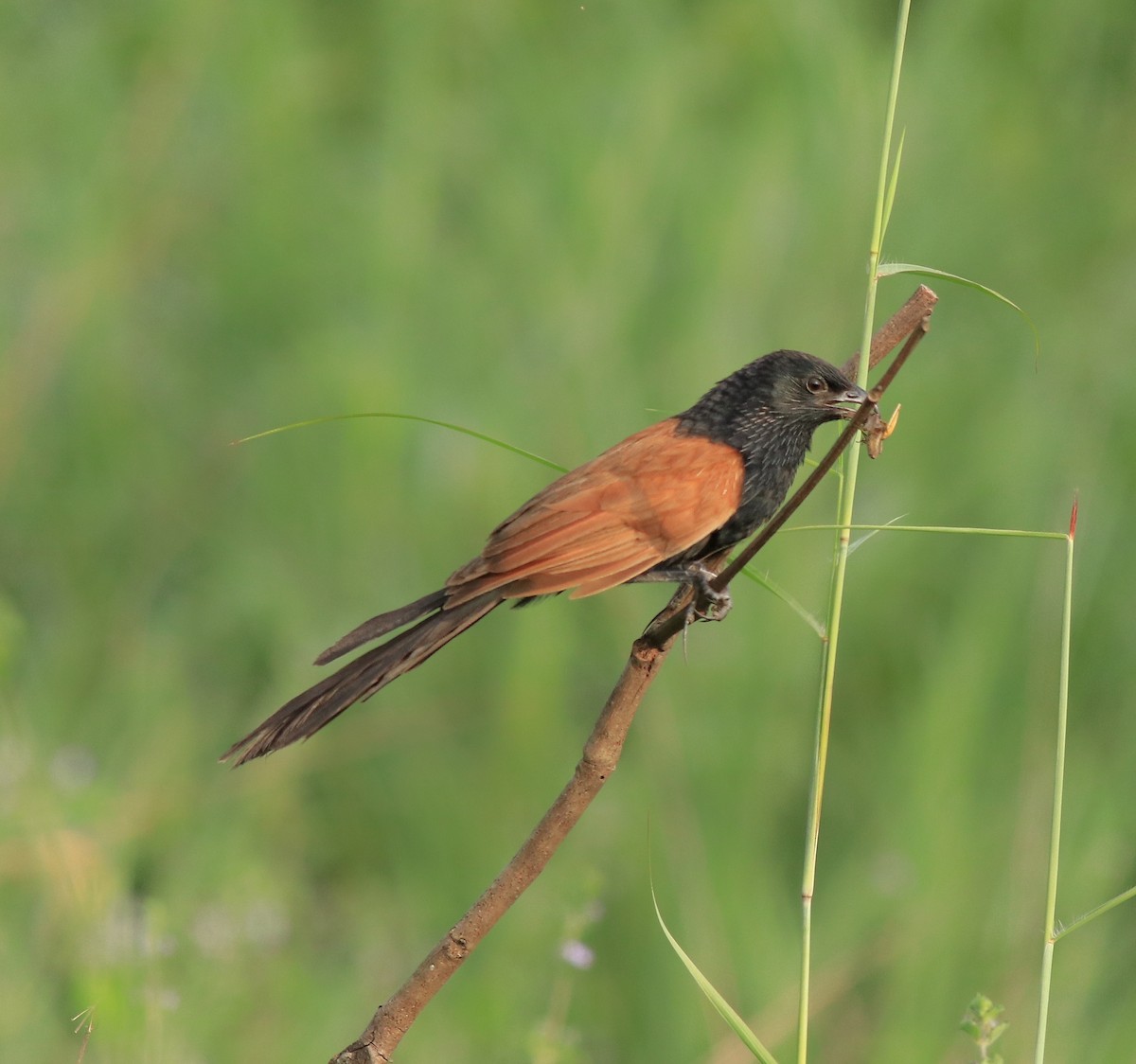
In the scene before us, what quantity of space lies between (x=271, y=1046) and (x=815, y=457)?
1.56 meters

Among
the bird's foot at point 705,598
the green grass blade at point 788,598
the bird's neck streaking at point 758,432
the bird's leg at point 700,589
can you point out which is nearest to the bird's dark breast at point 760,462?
the bird's neck streaking at point 758,432

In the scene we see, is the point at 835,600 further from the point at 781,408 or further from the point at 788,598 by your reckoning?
the point at 781,408

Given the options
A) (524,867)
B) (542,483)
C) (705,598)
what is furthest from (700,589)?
A: (542,483)

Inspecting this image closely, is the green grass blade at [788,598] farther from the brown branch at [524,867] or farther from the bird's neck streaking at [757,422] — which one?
the bird's neck streaking at [757,422]

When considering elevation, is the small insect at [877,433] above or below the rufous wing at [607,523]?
above

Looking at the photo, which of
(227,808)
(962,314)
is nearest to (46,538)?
(227,808)

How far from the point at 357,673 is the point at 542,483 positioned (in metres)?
2.24

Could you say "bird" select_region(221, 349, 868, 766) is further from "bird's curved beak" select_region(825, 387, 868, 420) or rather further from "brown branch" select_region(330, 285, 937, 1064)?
"brown branch" select_region(330, 285, 937, 1064)

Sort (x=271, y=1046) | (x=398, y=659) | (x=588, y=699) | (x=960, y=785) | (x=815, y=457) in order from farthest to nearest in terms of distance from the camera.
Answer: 1. (x=588, y=699)
2. (x=960, y=785)
3. (x=271, y=1046)
4. (x=815, y=457)
5. (x=398, y=659)

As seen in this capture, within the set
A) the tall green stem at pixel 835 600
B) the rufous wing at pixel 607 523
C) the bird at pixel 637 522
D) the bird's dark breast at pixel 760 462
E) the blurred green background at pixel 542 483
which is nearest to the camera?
the tall green stem at pixel 835 600

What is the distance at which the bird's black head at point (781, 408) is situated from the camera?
199cm

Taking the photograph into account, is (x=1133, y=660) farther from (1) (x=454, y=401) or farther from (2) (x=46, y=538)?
(2) (x=46, y=538)

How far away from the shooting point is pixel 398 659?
1.42 metres

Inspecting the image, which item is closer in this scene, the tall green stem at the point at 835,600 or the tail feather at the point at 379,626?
the tall green stem at the point at 835,600
